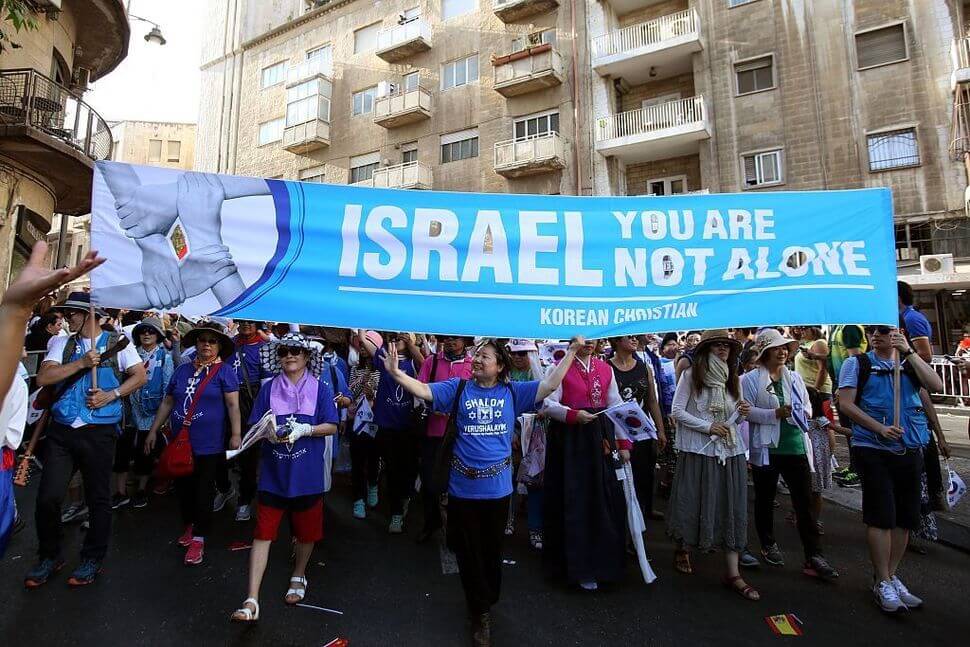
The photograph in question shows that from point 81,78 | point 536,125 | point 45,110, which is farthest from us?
point 536,125

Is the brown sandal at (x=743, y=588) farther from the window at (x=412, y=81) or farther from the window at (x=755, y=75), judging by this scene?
the window at (x=412, y=81)

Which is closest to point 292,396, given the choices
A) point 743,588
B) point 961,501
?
point 743,588

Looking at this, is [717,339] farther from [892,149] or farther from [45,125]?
[892,149]

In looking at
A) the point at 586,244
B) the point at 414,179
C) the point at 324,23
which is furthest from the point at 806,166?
the point at 324,23

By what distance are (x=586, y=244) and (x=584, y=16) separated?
68.9 feet

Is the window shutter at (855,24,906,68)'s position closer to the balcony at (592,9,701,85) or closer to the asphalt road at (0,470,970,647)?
the balcony at (592,9,701,85)

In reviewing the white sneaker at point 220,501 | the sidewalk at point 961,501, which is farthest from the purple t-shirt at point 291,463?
the sidewalk at point 961,501

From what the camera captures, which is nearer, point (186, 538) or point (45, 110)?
point (186, 538)

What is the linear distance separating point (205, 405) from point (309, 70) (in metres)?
28.2

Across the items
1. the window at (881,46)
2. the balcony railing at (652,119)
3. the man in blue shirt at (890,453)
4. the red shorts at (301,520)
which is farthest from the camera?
the balcony railing at (652,119)

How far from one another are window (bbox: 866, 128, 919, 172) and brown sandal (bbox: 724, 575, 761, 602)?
1732 cm

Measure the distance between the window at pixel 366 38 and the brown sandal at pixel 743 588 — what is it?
28.0 metres

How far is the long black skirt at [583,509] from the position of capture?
4.11 metres

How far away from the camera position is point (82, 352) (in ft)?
13.6
